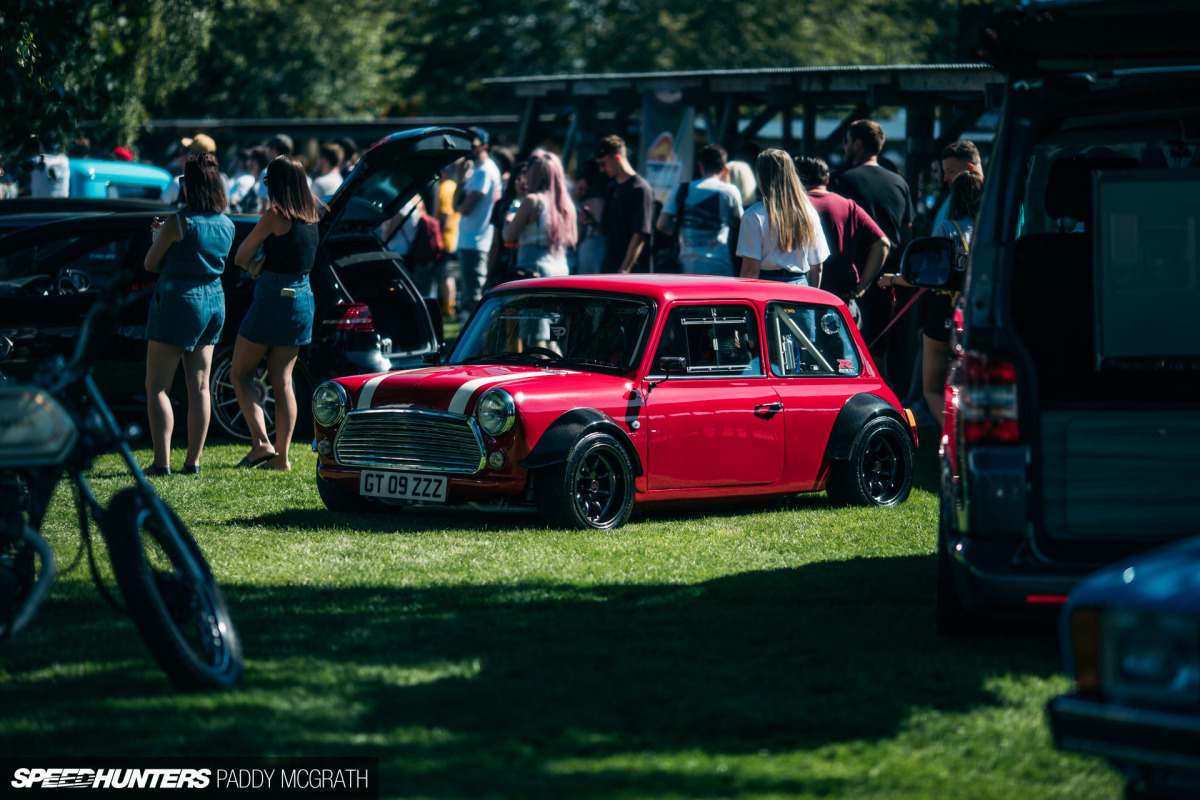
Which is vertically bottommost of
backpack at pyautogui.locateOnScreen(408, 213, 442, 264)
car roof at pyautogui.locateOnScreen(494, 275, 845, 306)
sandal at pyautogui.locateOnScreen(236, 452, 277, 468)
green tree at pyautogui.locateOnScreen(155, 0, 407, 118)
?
sandal at pyautogui.locateOnScreen(236, 452, 277, 468)

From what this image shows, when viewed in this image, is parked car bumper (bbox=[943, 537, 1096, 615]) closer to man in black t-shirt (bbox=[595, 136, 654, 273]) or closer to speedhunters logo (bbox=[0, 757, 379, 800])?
speedhunters logo (bbox=[0, 757, 379, 800])

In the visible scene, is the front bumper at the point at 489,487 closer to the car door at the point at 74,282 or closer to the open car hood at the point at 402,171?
the open car hood at the point at 402,171

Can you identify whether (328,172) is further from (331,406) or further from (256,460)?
(331,406)

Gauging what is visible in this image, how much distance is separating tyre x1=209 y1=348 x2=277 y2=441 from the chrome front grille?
2889 millimetres

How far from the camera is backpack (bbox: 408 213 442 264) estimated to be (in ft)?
60.6

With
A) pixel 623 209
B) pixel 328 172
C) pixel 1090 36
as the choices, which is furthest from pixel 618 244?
pixel 1090 36

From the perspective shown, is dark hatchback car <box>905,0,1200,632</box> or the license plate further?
the license plate

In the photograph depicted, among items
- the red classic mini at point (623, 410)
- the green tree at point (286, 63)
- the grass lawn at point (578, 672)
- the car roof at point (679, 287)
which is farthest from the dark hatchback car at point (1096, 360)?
the green tree at point (286, 63)

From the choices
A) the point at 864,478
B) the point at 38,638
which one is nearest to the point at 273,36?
the point at 864,478

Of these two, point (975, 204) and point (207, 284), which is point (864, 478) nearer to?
point (975, 204)

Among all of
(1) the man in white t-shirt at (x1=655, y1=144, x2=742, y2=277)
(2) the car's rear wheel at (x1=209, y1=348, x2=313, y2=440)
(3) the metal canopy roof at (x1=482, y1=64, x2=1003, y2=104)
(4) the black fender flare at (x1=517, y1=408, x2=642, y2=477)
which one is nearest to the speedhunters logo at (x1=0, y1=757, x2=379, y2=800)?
(4) the black fender flare at (x1=517, y1=408, x2=642, y2=477)

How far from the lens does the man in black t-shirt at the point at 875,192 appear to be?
486 inches

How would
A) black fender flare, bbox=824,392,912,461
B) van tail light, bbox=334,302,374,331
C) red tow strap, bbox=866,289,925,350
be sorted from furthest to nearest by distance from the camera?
1. van tail light, bbox=334,302,374,331
2. red tow strap, bbox=866,289,925,350
3. black fender flare, bbox=824,392,912,461

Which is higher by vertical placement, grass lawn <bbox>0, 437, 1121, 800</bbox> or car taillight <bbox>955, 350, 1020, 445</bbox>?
car taillight <bbox>955, 350, 1020, 445</bbox>
